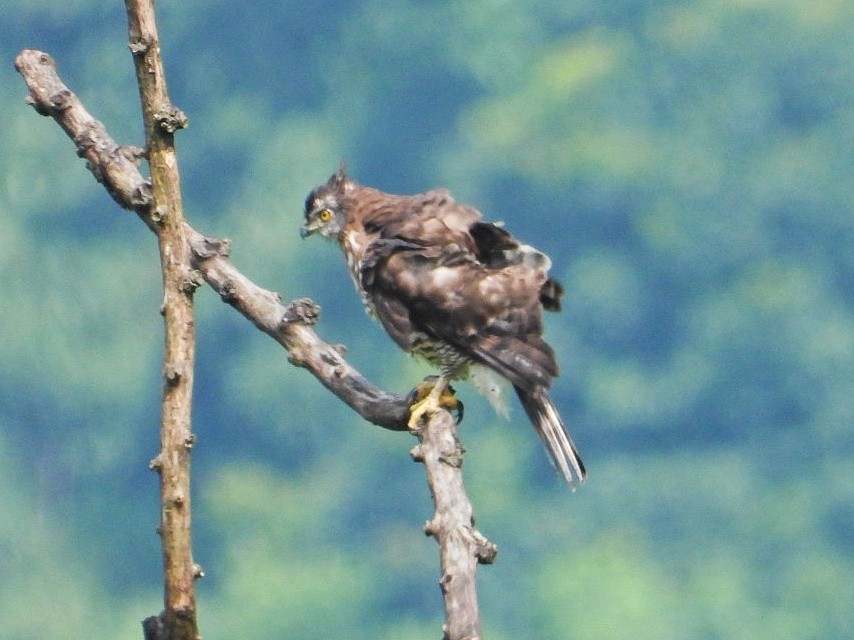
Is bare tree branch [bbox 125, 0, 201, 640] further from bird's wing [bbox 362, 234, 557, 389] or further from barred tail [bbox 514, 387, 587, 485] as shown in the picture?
barred tail [bbox 514, 387, 587, 485]

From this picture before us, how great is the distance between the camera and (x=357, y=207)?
386cm

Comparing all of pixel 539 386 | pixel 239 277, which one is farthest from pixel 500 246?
pixel 239 277

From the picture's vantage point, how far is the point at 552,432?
3.50 metres

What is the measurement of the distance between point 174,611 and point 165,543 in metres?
0.13

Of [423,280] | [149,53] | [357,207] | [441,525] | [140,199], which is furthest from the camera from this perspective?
[357,207]

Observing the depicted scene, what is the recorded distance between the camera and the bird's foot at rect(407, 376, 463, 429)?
323 centimetres

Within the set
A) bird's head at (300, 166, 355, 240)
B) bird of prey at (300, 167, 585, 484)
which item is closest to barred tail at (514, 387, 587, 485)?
bird of prey at (300, 167, 585, 484)

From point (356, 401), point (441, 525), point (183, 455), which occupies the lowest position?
point (441, 525)

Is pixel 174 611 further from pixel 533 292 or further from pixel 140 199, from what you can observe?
pixel 533 292

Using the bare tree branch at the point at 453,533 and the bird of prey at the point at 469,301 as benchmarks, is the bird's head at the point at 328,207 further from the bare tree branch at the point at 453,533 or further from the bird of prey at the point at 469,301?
the bare tree branch at the point at 453,533

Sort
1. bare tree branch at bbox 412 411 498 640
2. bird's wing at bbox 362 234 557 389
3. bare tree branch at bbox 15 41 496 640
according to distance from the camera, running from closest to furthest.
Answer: bare tree branch at bbox 412 411 498 640, bare tree branch at bbox 15 41 496 640, bird's wing at bbox 362 234 557 389

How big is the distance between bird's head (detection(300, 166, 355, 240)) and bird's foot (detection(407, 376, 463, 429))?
578 mm

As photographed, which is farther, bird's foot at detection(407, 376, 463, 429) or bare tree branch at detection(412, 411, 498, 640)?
bird's foot at detection(407, 376, 463, 429)

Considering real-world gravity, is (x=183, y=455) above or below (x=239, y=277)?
below
